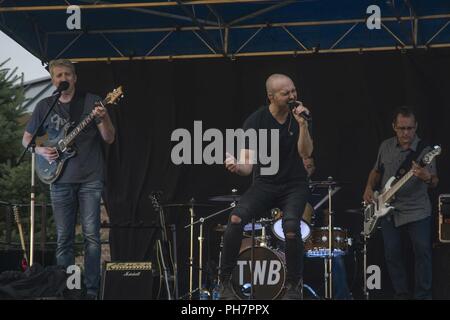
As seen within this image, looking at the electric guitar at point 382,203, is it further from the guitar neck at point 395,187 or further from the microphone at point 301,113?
the microphone at point 301,113

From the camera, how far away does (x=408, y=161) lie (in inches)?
399

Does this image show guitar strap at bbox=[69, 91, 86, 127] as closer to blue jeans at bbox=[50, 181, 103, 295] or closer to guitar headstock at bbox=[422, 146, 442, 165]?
blue jeans at bbox=[50, 181, 103, 295]

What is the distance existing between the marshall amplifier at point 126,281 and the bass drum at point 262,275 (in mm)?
951

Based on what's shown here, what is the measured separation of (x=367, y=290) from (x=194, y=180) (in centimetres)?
259

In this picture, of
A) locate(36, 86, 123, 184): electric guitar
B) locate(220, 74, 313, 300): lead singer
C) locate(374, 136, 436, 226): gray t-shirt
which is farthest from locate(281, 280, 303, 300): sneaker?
locate(36, 86, 123, 184): electric guitar

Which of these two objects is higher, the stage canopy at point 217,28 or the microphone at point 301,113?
the stage canopy at point 217,28

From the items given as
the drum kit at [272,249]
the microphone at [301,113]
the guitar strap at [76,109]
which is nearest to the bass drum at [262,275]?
the drum kit at [272,249]

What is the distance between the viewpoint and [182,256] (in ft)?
37.8

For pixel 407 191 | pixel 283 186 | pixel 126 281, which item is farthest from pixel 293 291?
pixel 407 191

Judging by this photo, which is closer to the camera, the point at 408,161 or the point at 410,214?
the point at 410,214

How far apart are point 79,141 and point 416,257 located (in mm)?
3808

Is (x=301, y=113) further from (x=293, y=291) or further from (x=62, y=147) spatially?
(x=62, y=147)

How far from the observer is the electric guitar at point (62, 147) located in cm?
960

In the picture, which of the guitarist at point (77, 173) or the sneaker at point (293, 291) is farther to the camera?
the guitarist at point (77, 173)
